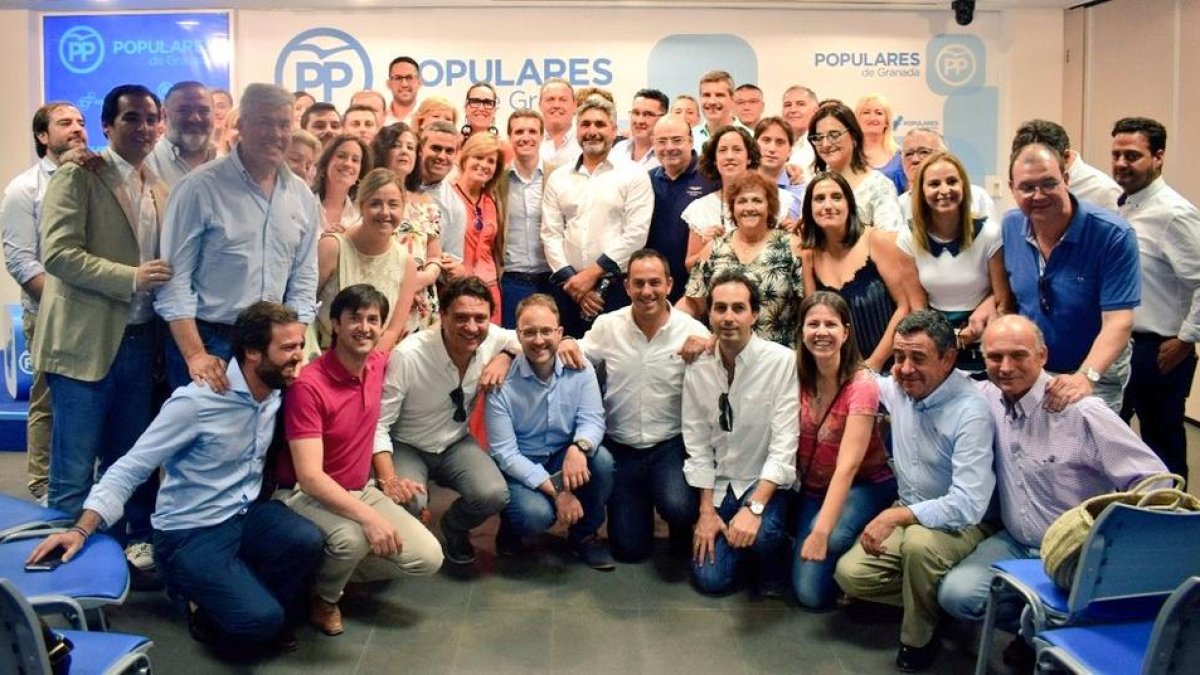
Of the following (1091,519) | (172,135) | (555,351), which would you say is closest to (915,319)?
(1091,519)

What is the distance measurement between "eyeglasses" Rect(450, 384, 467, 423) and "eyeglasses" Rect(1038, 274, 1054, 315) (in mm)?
2101

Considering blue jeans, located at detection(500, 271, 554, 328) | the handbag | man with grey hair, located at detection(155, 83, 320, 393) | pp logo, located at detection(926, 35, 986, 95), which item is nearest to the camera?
the handbag

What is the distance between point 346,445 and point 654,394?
1.22 meters

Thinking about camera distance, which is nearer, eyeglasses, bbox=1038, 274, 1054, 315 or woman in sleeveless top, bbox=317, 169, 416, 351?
eyeglasses, bbox=1038, 274, 1054, 315

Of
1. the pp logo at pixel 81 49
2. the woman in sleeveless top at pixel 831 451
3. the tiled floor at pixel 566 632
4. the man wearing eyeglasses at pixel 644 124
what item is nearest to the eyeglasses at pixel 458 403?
the tiled floor at pixel 566 632

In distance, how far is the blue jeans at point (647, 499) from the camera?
4.00 meters

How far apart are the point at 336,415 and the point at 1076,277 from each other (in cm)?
248

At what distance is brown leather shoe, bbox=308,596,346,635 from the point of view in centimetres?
336

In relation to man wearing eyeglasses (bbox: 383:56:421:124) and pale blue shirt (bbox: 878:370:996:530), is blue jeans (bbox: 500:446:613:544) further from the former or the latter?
man wearing eyeglasses (bbox: 383:56:421:124)

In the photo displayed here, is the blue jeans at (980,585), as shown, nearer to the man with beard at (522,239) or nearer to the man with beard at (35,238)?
the man with beard at (522,239)

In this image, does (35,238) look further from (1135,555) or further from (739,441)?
(1135,555)

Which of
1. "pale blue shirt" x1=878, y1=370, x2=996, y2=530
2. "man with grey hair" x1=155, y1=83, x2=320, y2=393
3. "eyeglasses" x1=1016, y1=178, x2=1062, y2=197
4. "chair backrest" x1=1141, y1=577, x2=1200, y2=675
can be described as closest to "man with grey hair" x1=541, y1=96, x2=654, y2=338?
"man with grey hair" x1=155, y1=83, x2=320, y2=393

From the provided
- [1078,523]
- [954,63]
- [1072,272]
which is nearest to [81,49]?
[954,63]

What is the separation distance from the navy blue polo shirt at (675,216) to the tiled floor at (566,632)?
141cm
